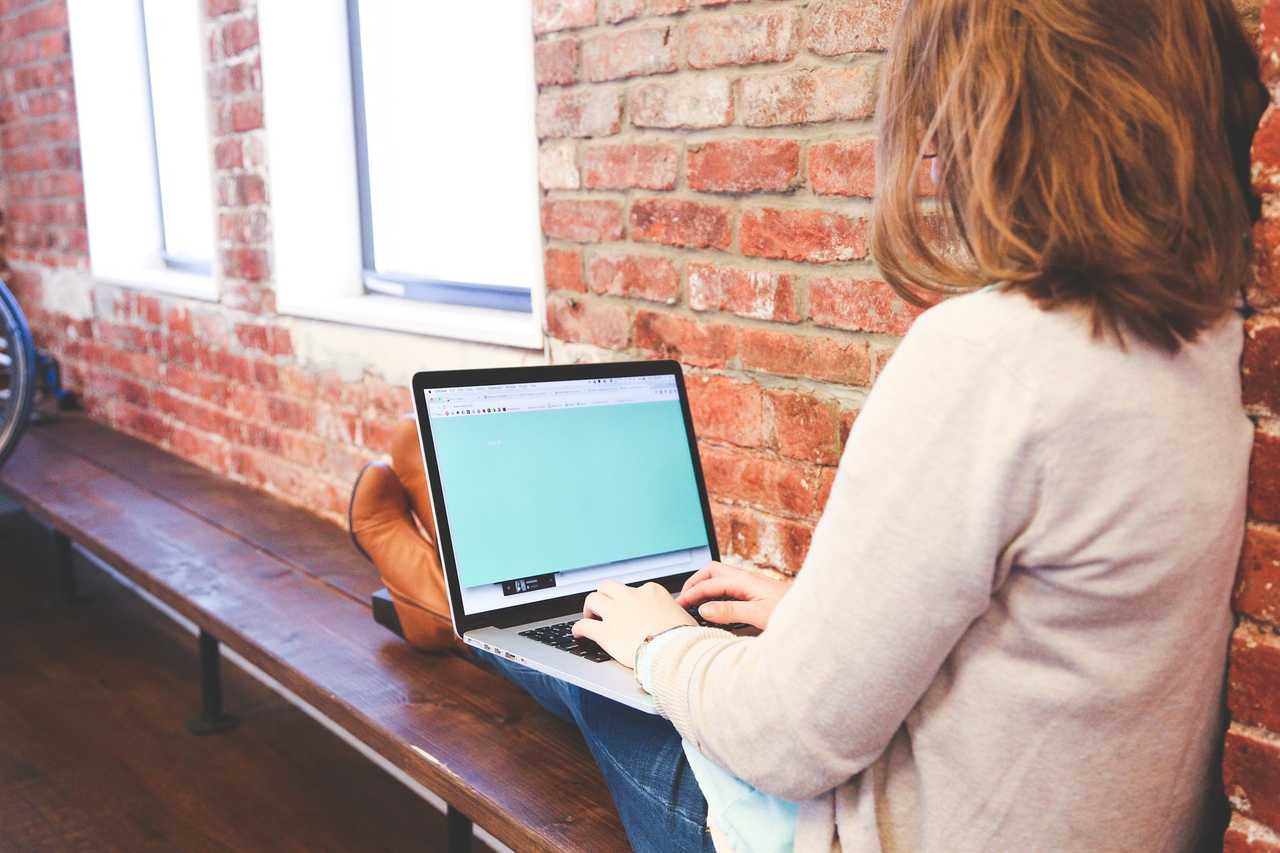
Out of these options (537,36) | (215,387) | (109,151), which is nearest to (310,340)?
(215,387)

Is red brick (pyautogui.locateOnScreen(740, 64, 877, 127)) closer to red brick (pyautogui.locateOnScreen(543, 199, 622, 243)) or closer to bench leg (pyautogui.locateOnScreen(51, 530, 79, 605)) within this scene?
red brick (pyautogui.locateOnScreen(543, 199, 622, 243))

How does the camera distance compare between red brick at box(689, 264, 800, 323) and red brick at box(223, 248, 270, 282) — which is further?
red brick at box(223, 248, 270, 282)

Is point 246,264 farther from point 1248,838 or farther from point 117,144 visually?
point 1248,838

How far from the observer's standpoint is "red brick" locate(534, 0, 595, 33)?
1.82 metres

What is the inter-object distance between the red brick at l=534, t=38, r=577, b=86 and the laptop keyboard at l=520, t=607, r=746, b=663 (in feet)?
3.07

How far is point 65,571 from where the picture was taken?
127 inches

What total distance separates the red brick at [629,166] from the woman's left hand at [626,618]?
2.47 feet

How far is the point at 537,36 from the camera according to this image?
192cm

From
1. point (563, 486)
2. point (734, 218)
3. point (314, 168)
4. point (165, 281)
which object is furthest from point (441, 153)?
point (563, 486)

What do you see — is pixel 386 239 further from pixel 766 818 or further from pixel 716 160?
pixel 766 818

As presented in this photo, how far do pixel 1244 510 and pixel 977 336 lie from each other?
31 centimetres

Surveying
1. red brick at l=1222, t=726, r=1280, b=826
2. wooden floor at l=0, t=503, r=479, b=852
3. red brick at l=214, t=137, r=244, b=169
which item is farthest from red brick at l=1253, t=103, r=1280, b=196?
red brick at l=214, t=137, r=244, b=169

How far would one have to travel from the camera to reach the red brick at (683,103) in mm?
1637

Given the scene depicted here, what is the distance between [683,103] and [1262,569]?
105 cm
